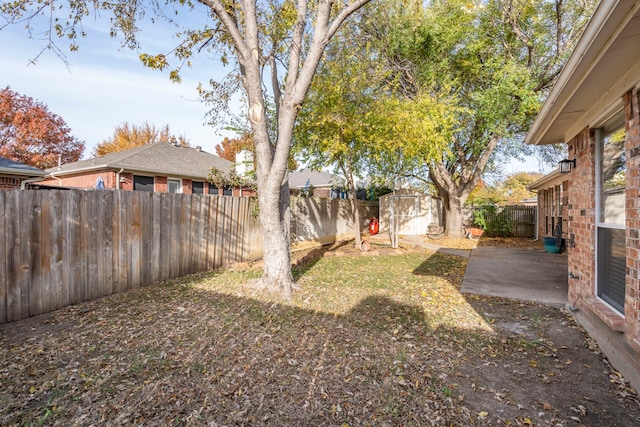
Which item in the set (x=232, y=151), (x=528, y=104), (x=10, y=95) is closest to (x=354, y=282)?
(x=528, y=104)

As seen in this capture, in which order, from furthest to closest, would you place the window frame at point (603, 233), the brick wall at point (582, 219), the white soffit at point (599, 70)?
1. the brick wall at point (582, 219)
2. the window frame at point (603, 233)
3. the white soffit at point (599, 70)

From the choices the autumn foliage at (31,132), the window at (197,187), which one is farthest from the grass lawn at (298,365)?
the autumn foliage at (31,132)

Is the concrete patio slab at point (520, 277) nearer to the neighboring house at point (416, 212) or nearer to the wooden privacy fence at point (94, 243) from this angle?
the wooden privacy fence at point (94, 243)

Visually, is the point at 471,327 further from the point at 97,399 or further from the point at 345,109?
the point at 345,109

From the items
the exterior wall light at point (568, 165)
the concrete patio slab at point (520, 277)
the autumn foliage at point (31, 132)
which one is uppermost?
the autumn foliage at point (31, 132)

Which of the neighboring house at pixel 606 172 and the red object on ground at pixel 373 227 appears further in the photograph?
the red object on ground at pixel 373 227

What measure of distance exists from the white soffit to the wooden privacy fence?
19.9 ft

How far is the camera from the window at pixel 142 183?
13531 millimetres

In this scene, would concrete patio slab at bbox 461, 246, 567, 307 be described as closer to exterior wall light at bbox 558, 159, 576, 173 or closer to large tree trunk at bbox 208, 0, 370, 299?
exterior wall light at bbox 558, 159, 576, 173

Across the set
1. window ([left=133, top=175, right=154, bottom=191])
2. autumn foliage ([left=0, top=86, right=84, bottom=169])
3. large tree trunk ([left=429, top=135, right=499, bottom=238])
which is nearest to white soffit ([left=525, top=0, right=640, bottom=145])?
large tree trunk ([left=429, top=135, right=499, bottom=238])

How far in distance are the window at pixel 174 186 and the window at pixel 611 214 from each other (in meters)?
14.3

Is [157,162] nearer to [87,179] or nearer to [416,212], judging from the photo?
[87,179]

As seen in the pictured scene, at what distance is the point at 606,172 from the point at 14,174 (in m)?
13.1

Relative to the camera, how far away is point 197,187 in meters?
15.6
